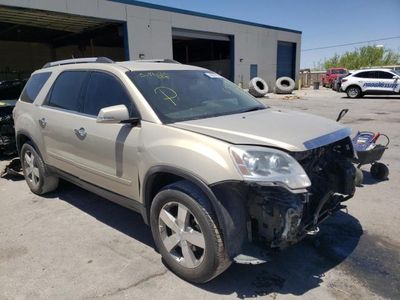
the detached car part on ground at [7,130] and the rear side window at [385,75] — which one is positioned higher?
the rear side window at [385,75]

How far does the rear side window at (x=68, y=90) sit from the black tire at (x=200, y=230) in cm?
176

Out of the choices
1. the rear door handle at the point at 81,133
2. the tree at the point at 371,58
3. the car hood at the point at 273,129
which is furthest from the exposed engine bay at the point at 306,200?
the tree at the point at 371,58

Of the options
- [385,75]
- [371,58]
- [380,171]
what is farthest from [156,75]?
[371,58]

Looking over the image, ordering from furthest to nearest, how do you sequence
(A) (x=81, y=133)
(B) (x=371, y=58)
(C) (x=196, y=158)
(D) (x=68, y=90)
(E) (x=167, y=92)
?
(B) (x=371, y=58) → (D) (x=68, y=90) → (A) (x=81, y=133) → (E) (x=167, y=92) → (C) (x=196, y=158)

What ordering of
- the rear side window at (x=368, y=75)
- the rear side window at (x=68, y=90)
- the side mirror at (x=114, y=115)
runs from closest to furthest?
the side mirror at (x=114, y=115), the rear side window at (x=68, y=90), the rear side window at (x=368, y=75)

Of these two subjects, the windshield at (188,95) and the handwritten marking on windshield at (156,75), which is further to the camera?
the handwritten marking on windshield at (156,75)

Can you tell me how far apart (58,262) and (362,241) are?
296 cm

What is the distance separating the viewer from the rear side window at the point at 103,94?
141 inches

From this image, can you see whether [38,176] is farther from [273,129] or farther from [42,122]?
[273,129]

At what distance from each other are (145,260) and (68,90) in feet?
7.39

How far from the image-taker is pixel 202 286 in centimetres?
300

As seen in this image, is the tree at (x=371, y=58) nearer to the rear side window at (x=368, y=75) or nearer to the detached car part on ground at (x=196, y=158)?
the rear side window at (x=368, y=75)

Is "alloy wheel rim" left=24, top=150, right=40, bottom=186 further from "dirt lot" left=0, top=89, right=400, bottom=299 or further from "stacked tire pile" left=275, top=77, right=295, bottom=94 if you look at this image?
"stacked tire pile" left=275, top=77, right=295, bottom=94

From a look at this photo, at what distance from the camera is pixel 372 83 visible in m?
21.9
